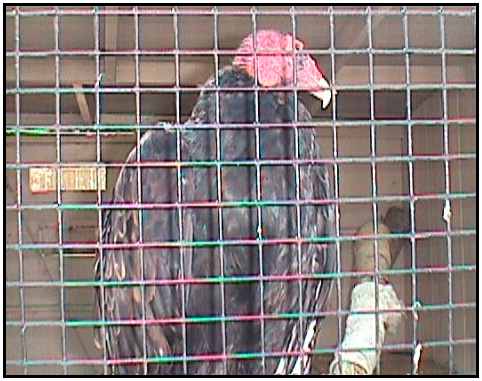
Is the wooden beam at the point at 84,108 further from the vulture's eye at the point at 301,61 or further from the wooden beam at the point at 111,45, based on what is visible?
the vulture's eye at the point at 301,61

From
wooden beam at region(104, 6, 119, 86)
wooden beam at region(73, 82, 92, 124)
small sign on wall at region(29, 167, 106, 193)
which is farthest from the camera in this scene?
wooden beam at region(73, 82, 92, 124)

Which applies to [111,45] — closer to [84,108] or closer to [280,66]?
[84,108]

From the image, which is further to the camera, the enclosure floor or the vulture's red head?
the enclosure floor

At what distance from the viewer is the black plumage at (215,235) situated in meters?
1.57

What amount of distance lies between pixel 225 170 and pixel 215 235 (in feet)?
0.47

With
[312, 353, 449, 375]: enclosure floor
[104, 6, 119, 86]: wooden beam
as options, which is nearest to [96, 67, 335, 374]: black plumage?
[104, 6, 119, 86]: wooden beam

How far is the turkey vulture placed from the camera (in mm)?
1566

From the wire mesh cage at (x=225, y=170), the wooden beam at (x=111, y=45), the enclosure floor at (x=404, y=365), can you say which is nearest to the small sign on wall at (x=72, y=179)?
the wire mesh cage at (x=225, y=170)

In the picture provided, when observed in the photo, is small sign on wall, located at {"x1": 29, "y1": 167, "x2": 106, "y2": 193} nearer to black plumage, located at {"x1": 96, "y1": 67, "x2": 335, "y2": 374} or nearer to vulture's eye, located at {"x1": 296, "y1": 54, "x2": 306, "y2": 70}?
black plumage, located at {"x1": 96, "y1": 67, "x2": 335, "y2": 374}

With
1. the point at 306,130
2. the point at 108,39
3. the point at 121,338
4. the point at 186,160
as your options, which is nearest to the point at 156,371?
the point at 121,338

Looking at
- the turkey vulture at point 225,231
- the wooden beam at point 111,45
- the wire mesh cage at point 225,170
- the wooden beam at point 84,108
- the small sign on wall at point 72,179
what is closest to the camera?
the wire mesh cage at point 225,170

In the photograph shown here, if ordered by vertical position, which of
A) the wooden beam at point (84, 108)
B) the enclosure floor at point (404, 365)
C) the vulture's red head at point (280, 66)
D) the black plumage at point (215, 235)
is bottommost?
the enclosure floor at point (404, 365)

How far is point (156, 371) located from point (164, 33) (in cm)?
172

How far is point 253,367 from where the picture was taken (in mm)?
1586
